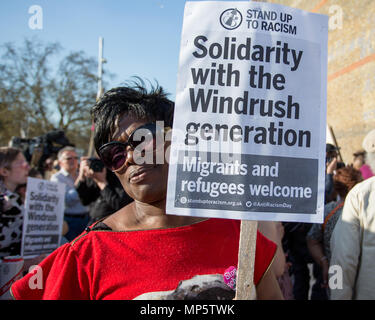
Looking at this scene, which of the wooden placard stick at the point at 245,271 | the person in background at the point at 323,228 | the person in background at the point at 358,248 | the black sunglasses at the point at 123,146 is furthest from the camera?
the person in background at the point at 323,228

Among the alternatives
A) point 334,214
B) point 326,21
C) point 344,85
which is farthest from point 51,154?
point 344,85

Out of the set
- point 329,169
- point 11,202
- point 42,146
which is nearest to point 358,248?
point 329,169

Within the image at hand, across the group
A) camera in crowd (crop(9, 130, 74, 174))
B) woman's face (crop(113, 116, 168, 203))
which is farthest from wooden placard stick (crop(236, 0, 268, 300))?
camera in crowd (crop(9, 130, 74, 174))

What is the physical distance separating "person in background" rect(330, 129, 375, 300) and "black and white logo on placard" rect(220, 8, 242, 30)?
1492mm

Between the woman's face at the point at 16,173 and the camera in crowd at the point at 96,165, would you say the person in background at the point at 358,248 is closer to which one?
the camera in crowd at the point at 96,165

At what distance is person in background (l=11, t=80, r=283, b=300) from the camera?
4.14 ft

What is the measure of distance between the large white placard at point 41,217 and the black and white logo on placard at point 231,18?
242 cm

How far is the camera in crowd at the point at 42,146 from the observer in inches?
206

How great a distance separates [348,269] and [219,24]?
68.4 inches

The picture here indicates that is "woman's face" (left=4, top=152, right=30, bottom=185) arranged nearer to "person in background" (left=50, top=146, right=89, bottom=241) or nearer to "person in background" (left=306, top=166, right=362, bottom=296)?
"person in background" (left=50, top=146, right=89, bottom=241)

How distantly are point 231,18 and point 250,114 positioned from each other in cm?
37

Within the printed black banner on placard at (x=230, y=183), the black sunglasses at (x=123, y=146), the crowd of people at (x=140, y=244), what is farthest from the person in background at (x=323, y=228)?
the black sunglasses at (x=123, y=146)

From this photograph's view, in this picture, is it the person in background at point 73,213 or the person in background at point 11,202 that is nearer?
the person in background at point 11,202

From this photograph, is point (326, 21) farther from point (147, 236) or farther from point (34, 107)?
point (34, 107)
